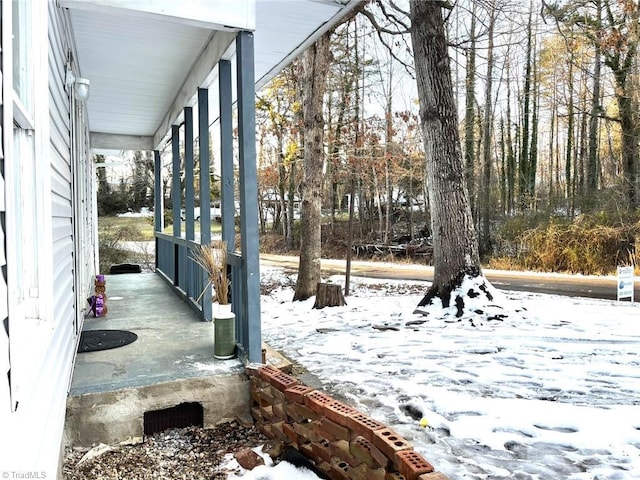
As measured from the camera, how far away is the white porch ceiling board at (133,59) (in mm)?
3773

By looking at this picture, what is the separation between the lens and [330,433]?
93.4 inches

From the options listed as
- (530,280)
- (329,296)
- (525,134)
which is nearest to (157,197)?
(329,296)

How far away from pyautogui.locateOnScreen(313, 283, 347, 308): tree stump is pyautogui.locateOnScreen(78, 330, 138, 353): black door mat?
351 centimetres

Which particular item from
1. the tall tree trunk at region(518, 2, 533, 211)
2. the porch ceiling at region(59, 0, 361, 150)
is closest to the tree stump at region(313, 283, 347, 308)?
the porch ceiling at region(59, 0, 361, 150)

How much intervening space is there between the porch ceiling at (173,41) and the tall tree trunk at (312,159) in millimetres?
2073

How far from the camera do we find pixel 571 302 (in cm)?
716

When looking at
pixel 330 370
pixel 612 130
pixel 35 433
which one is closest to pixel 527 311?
pixel 330 370

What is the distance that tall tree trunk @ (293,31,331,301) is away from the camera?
7.78m

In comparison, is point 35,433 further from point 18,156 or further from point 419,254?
point 419,254

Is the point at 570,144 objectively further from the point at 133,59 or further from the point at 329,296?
the point at 133,59

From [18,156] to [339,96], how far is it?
1596cm

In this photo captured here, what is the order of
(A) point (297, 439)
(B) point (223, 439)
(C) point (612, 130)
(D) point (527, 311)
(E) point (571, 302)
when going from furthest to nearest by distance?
(C) point (612, 130), (E) point (571, 302), (D) point (527, 311), (B) point (223, 439), (A) point (297, 439)

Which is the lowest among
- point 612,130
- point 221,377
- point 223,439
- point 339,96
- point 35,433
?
point 223,439

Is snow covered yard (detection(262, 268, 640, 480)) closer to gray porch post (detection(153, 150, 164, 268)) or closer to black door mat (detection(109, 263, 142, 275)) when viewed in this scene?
gray porch post (detection(153, 150, 164, 268))
